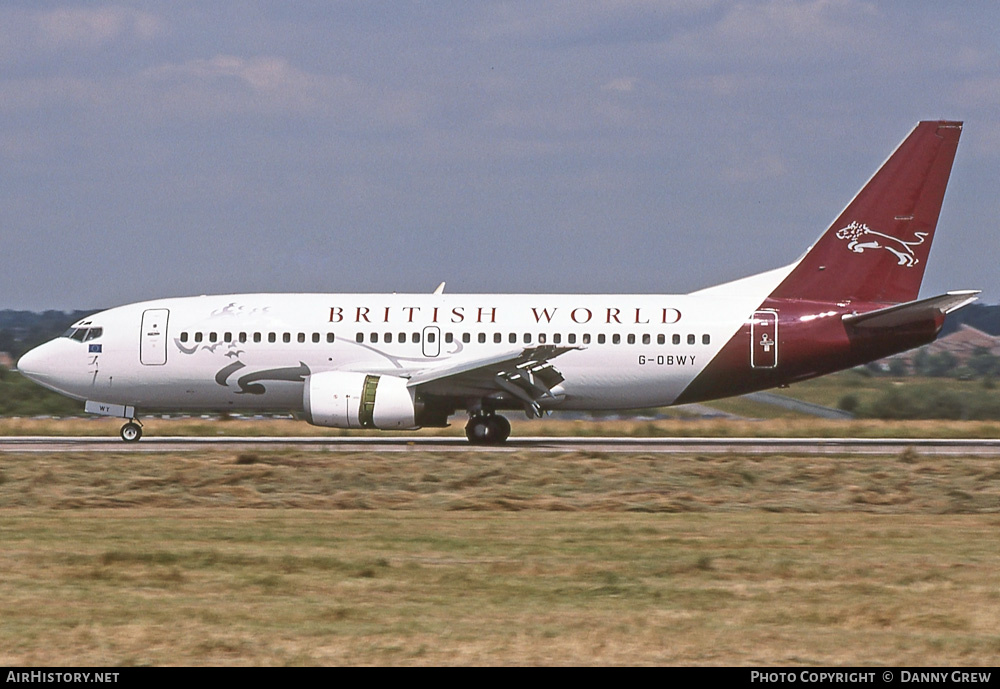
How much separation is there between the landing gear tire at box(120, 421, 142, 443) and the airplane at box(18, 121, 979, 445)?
0.11ft

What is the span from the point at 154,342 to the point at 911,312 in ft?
57.4

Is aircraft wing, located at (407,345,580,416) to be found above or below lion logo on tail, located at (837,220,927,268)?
below

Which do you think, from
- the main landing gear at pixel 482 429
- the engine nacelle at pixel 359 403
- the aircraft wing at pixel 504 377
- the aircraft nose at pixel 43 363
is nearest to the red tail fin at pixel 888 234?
the aircraft wing at pixel 504 377

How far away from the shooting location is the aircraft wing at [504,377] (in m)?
30.9

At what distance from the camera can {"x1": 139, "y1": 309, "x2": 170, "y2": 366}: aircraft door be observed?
3256cm

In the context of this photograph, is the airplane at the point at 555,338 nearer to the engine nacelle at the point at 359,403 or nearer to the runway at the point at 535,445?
the engine nacelle at the point at 359,403

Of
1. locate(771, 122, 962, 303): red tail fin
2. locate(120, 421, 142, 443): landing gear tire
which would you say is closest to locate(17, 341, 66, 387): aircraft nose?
locate(120, 421, 142, 443): landing gear tire

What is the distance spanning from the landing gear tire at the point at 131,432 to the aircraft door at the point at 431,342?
7334mm

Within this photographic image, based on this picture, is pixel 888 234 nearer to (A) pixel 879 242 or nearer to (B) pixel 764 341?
(A) pixel 879 242

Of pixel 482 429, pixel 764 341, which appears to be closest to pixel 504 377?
pixel 482 429

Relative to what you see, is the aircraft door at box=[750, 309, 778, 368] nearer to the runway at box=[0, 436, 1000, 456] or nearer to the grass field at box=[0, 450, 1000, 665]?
the runway at box=[0, 436, 1000, 456]
